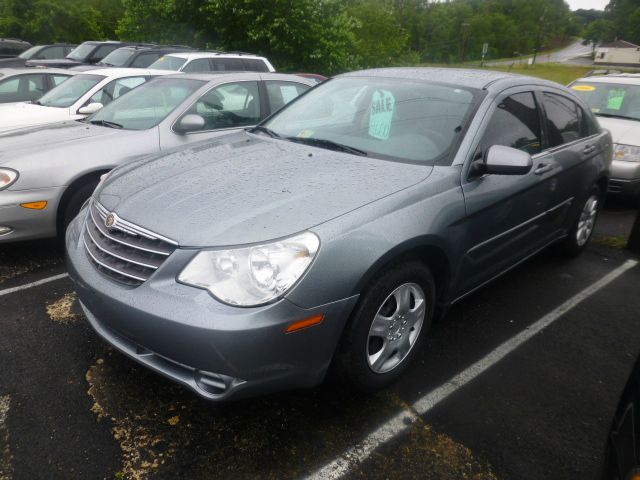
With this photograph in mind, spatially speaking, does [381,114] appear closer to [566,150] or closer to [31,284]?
[566,150]

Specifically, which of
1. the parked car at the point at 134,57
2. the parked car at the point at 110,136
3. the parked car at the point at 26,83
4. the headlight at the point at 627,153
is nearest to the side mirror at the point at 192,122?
the parked car at the point at 110,136

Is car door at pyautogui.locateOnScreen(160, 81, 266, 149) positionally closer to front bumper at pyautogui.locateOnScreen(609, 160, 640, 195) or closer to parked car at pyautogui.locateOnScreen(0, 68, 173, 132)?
parked car at pyautogui.locateOnScreen(0, 68, 173, 132)

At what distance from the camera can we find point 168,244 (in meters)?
2.22

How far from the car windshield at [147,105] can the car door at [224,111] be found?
0.17 m

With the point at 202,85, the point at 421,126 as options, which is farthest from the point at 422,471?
the point at 202,85

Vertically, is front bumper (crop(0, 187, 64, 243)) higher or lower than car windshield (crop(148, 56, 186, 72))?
lower

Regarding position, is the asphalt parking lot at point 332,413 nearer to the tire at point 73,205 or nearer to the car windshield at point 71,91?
the tire at point 73,205

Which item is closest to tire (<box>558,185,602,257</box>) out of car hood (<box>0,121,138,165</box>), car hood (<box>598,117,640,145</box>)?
car hood (<box>598,117,640,145</box>)

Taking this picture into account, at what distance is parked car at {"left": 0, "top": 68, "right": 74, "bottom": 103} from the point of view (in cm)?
844

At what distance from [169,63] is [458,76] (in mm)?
9200

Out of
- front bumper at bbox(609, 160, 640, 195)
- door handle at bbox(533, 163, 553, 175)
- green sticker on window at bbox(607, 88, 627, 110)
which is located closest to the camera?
door handle at bbox(533, 163, 553, 175)

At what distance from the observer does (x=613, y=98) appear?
741 cm

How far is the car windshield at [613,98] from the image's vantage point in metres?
7.18

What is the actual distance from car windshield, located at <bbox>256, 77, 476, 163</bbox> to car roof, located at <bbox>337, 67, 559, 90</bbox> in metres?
0.09
